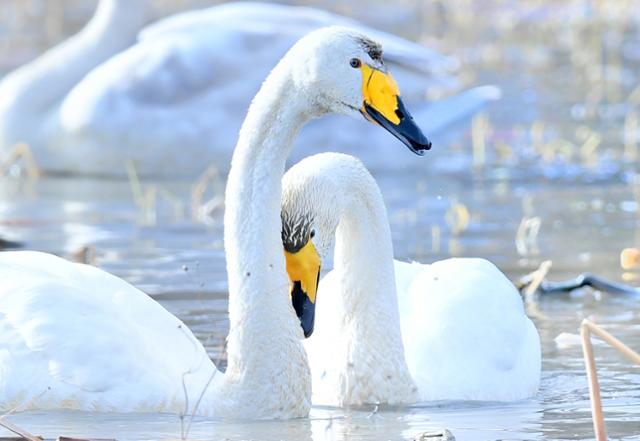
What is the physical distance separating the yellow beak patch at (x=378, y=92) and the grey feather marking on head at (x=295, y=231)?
0.47 meters

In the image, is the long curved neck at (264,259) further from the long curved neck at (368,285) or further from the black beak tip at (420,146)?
the long curved neck at (368,285)

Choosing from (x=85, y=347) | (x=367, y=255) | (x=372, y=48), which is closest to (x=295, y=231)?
(x=367, y=255)

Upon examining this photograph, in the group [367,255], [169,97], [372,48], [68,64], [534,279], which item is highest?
[68,64]

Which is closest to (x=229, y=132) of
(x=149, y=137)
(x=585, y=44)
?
(x=149, y=137)

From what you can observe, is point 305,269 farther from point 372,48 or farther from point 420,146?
point 372,48

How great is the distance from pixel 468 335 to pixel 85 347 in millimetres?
1492

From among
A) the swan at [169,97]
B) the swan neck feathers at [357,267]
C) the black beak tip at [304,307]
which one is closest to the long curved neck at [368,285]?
the swan neck feathers at [357,267]

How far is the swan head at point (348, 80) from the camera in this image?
518 centimetres

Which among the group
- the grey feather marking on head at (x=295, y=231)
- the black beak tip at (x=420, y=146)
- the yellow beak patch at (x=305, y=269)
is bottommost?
the yellow beak patch at (x=305, y=269)

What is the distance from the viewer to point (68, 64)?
39.4ft

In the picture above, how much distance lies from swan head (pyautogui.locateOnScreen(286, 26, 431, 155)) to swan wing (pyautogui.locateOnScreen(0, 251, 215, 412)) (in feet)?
2.99

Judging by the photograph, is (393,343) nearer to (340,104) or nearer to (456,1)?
(340,104)

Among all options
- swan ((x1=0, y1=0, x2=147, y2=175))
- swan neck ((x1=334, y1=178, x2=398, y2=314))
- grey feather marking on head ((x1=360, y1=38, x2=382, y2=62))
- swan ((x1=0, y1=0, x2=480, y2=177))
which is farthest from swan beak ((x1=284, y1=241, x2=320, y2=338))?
swan ((x1=0, y1=0, x2=147, y2=175))

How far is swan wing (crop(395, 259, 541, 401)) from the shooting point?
19.4 feet
